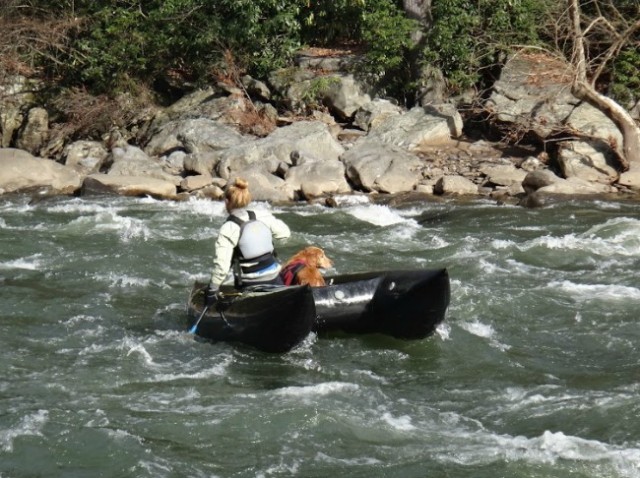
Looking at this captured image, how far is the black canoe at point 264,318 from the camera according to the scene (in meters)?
7.04

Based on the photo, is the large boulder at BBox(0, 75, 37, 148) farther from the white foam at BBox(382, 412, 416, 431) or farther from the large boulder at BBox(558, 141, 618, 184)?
the white foam at BBox(382, 412, 416, 431)

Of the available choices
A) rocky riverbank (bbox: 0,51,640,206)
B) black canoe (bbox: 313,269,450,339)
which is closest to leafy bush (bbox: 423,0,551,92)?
rocky riverbank (bbox: 0,51,640,206)

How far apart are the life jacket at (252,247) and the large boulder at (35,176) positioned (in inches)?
327

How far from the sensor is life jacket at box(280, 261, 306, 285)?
303 inches

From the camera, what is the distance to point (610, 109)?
15.4 m

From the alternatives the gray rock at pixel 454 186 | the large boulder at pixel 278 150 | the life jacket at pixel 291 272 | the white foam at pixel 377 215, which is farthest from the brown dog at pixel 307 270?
the large boulder at pixel 278 150

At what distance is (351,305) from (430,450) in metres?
1.99

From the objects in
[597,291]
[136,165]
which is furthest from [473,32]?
[597,291]

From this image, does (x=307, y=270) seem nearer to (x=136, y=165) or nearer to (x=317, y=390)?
(x=317, y=390)

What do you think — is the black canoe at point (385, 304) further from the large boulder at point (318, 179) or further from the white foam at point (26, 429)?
the large boulder at point (318, 179)

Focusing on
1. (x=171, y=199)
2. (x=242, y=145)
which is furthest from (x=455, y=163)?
(x=171, y=199)

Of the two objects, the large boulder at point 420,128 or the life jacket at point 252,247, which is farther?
the large boulder at point 420,128

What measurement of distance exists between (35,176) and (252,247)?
8989 mm

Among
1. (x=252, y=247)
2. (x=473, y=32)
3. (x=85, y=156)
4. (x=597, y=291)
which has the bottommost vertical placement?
(x=85, y=156)
